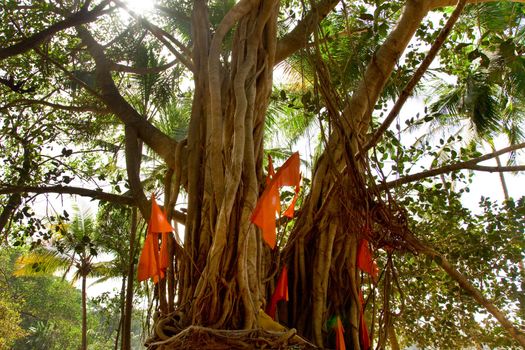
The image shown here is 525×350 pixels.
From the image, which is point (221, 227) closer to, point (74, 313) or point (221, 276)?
point (221, 276)

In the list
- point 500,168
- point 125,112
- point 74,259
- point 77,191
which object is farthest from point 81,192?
point 74,259

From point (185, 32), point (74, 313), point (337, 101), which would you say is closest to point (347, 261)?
point (337, 101)

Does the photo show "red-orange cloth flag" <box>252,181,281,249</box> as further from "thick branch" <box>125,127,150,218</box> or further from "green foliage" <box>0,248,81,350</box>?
"green foliage" <box>0,248,81,350</box>

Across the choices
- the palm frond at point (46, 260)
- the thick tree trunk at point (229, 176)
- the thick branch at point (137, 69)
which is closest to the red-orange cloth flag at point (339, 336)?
the thick tree trunk at point (229, 176)

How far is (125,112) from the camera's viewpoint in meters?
2.88

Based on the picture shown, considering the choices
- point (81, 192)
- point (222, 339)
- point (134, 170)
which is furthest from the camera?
point (81, 192)

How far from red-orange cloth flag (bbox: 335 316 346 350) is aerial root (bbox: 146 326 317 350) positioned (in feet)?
1.66

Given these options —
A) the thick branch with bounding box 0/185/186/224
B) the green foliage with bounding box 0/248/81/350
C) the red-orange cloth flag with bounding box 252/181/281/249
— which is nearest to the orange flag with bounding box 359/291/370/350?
the red-orange cloth flag with bounding box 252/181/281/249

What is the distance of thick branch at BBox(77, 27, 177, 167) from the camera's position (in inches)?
102

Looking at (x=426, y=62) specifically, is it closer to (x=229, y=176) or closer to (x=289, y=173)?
(x=289, y=173)

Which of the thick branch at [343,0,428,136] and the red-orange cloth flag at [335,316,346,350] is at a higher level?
the thick branch at [343,0,428,136]

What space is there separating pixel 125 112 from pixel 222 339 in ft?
5.65

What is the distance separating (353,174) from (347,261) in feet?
2.54

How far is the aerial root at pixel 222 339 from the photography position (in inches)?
62.7
